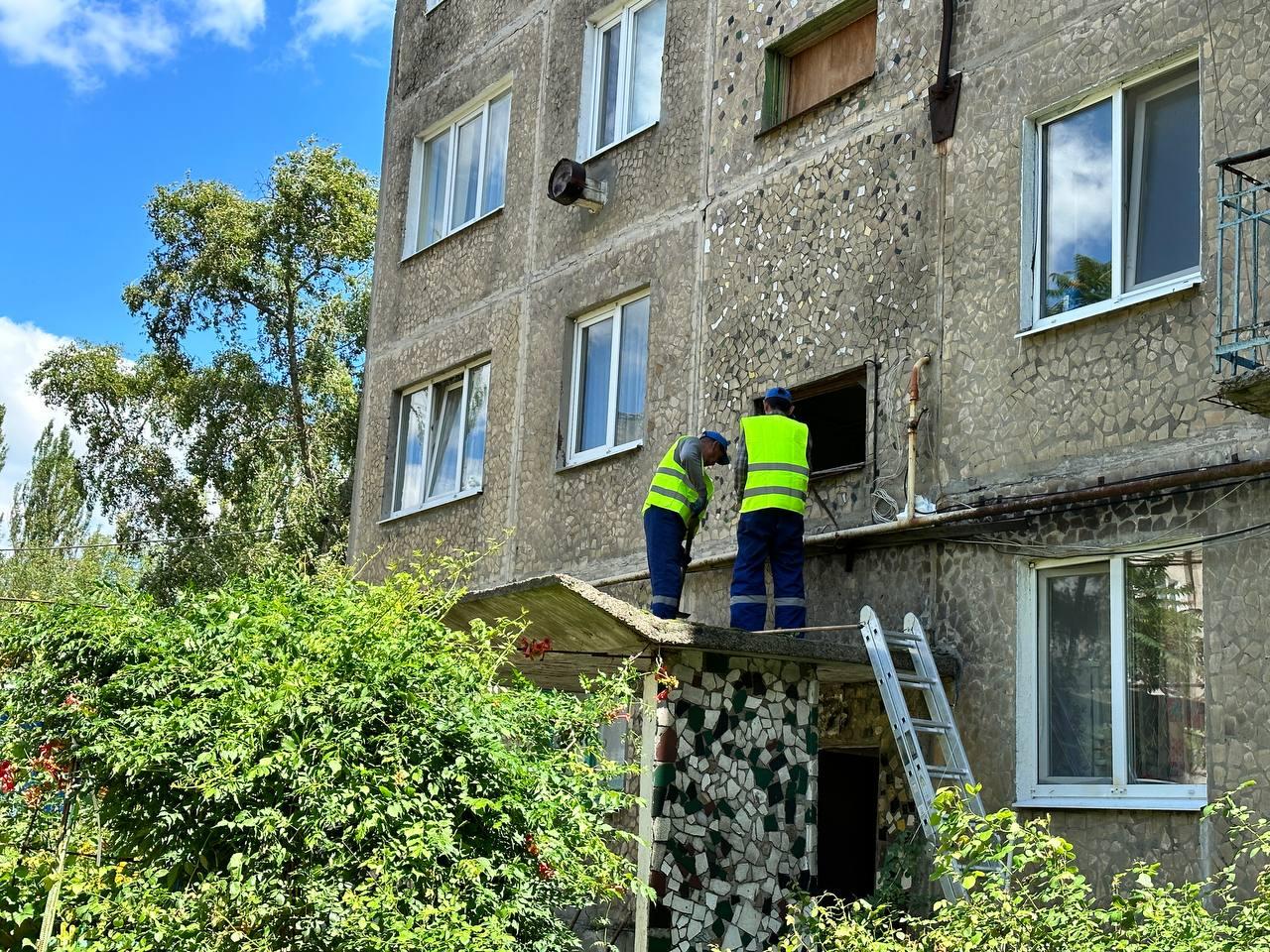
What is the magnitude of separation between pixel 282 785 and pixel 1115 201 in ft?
19.3

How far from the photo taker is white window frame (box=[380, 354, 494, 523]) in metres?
15.1

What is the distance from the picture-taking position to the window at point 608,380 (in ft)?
42.1

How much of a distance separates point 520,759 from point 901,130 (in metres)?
5.78

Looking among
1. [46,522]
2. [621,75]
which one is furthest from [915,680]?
[46,522]

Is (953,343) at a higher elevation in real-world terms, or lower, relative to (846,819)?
higher

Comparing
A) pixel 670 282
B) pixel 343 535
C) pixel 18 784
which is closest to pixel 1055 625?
pixel 670 282

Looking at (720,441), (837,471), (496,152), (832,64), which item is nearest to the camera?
(837,471)

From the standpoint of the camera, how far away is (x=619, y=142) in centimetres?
1341

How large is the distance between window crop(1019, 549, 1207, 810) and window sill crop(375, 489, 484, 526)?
712cm

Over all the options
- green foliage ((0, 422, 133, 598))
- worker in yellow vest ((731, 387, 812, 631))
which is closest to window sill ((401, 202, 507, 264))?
worker in yellow vest ((731, 387, 812, 631))

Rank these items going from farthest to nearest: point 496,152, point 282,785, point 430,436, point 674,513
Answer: point 430,436 < point 496,152 < point 674,513 < point 282,785

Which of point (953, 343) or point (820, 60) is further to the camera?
point (820, 60)

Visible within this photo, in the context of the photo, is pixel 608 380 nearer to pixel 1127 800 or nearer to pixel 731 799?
pixel 731 799

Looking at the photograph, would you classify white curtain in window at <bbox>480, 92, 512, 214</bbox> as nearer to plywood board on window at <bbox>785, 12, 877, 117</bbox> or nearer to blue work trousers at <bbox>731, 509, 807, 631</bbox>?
plywood board on window at <bbox>785, 12, 877, 117</bbox>
